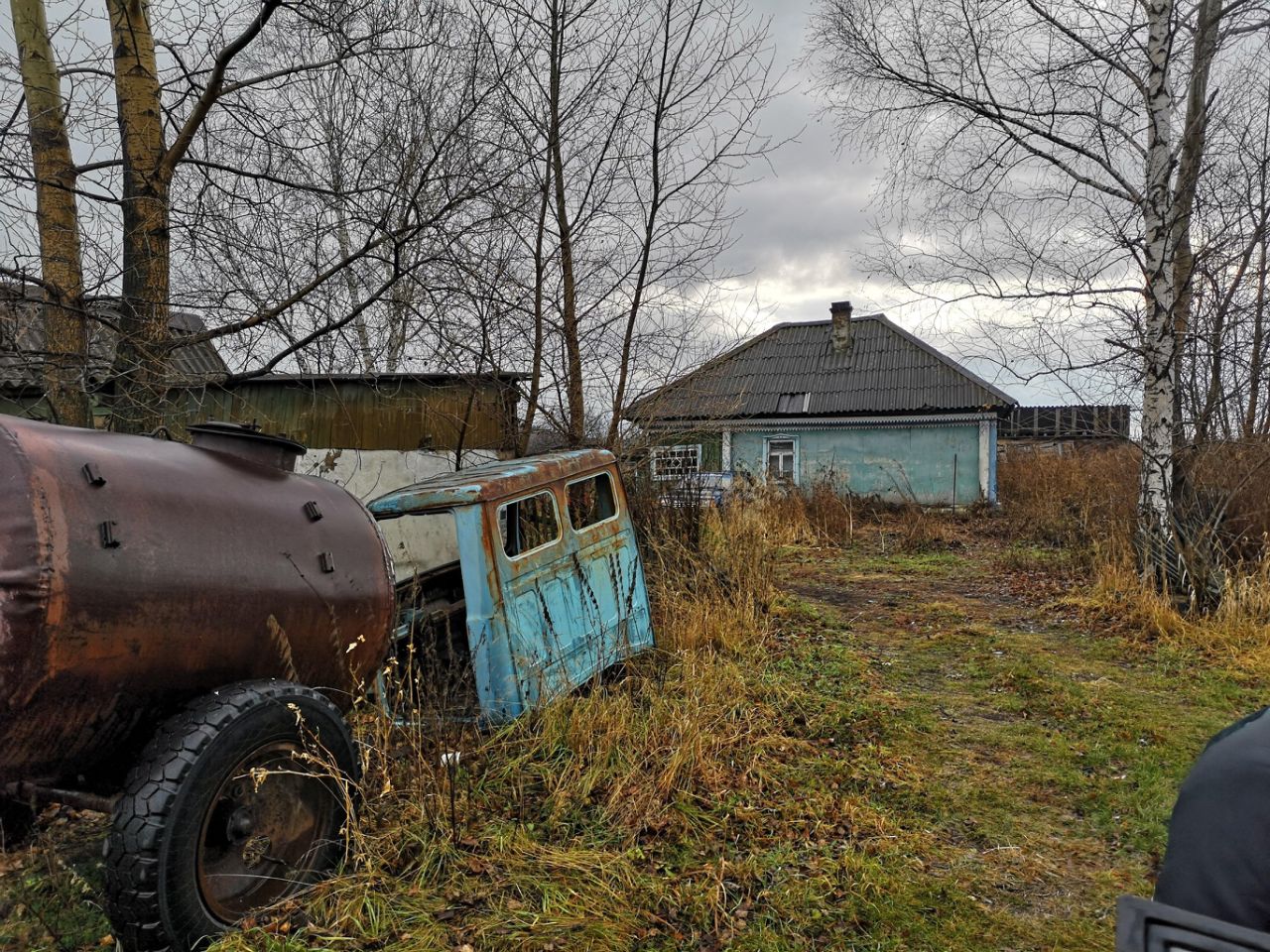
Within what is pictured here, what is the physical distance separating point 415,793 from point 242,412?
8850 millimetres

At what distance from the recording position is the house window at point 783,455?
20.9 m

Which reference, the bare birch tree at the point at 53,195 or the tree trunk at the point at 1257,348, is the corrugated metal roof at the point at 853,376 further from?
the bare birch tree at the point at 53,195

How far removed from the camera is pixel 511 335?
8000 millimetres

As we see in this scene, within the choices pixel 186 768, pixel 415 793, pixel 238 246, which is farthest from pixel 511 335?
pixel 186 768

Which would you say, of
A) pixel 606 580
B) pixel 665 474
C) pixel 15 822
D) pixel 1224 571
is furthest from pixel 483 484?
pixel 1224 571

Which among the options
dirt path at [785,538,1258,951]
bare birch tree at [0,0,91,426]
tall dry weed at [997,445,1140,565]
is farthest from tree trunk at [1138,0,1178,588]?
bare birch tree at [0,0,91,426]

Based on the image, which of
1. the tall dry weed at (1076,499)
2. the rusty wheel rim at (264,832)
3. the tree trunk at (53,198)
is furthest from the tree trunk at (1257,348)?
the tree trunk at (53,198)

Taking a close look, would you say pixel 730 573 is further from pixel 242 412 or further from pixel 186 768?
pixel 242 412

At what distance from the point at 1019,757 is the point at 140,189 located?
711 centimetres

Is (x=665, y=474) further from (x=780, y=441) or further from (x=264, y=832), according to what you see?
(x=780, y=441)

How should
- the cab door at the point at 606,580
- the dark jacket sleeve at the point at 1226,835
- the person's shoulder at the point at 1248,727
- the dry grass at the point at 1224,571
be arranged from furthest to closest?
the dry grass at the point at 1224,571, the cab door at the point at 606,580, the person's shoulder at the point at 1248,727, the dark jacket sleeve at the point at 1226,835

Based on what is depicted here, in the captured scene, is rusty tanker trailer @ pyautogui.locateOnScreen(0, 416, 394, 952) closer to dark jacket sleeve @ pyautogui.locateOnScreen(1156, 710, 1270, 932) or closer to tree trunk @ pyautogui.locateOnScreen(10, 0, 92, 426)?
tree trunk @ pyautogui.locateOnScreen(10, 0, 92, 426)

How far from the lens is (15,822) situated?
324cm

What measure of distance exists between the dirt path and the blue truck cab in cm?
200
